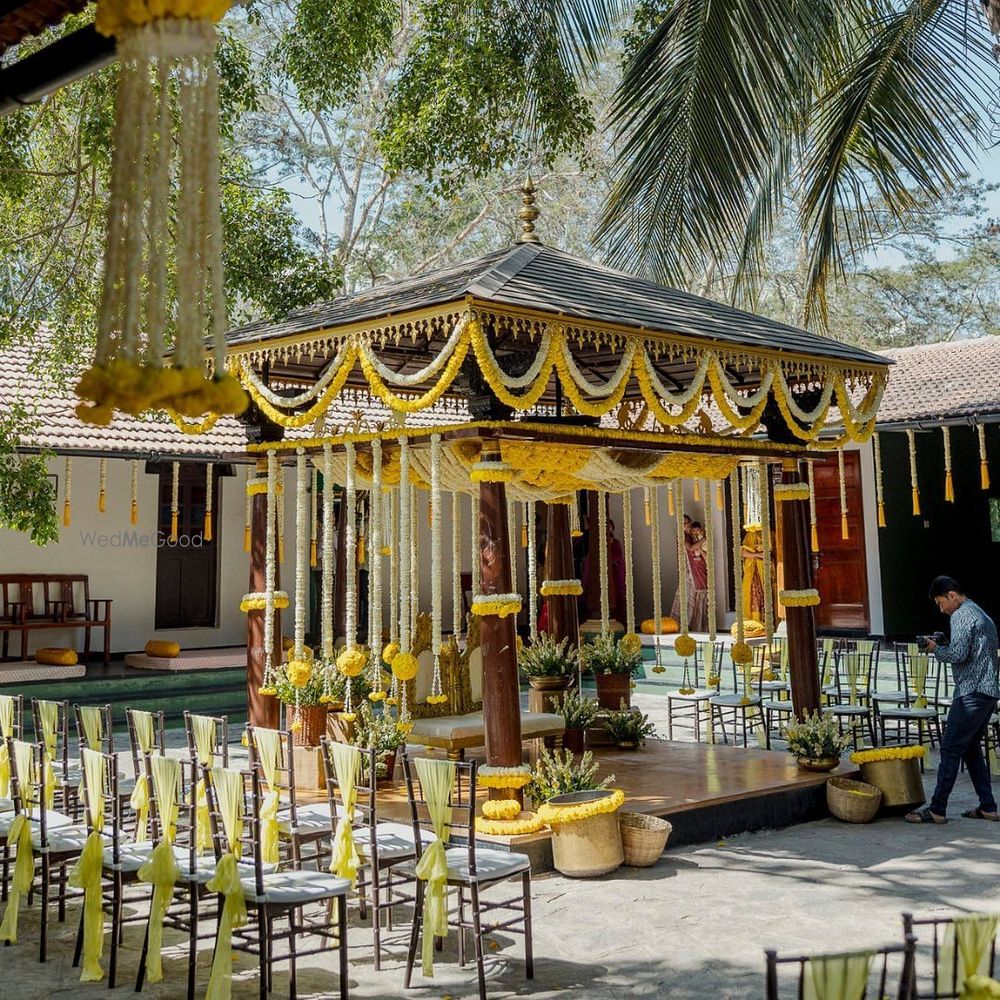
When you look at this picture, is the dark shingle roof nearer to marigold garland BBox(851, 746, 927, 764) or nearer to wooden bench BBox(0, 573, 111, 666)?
marigold garland BBox(851, 746, 927, 764)

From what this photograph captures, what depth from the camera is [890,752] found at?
28.0 ft

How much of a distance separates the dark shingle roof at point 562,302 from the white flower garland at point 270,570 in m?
1.09

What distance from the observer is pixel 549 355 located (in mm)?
7297

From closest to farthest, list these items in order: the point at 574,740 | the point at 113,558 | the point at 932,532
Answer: the point at 574,740, the point at 113,558, the point at 932,532

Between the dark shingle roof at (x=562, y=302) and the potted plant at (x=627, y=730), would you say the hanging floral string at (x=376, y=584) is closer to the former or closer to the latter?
the dark shingle roof at (x=562, y=302)

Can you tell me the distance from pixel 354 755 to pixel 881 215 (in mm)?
26321

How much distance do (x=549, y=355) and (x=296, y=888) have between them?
3.63 meters

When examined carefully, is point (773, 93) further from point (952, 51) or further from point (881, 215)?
point (881, 215)

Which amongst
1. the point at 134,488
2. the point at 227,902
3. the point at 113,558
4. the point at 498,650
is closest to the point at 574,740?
the point at 498,650

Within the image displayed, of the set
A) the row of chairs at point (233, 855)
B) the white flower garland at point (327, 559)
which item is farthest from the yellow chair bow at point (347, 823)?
the white flower garland at point (327, 559)

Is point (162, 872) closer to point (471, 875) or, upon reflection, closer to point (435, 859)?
point (435, 859)

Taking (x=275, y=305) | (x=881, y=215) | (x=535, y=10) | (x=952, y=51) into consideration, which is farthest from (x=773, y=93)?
(x=881, y=215)

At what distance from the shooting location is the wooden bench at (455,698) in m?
8.82

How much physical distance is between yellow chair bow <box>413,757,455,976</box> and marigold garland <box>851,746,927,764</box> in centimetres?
422
